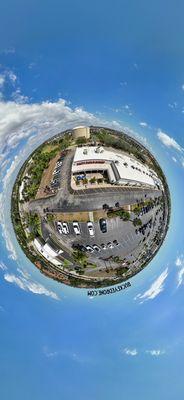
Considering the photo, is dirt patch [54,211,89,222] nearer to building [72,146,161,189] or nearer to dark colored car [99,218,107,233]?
dark colored car [99,218,107,233]

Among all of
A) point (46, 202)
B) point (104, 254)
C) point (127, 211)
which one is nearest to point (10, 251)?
point (46, 202)

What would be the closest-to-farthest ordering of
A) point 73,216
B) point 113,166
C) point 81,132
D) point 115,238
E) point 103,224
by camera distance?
point 81,132 → point 113,166 → point 73,216 → point 103,224 → point 115,238

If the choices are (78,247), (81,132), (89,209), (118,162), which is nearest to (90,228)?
(89,209)

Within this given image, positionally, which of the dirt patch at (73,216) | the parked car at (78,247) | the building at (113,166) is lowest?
the parked car at (78,247)

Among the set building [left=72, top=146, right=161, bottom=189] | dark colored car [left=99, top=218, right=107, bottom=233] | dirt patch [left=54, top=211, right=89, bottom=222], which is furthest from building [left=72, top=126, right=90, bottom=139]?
dark colored car [left=99, top=218, right=107, bottom=233]

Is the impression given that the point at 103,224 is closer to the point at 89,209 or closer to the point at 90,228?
the point at 90,228

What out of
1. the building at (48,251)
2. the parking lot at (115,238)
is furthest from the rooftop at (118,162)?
the building at (48,251)

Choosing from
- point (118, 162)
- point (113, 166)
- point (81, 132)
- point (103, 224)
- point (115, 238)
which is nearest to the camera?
point (81, 132)

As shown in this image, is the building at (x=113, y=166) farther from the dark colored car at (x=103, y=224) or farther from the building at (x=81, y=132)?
the dark colored car at (x=103, y=224)
